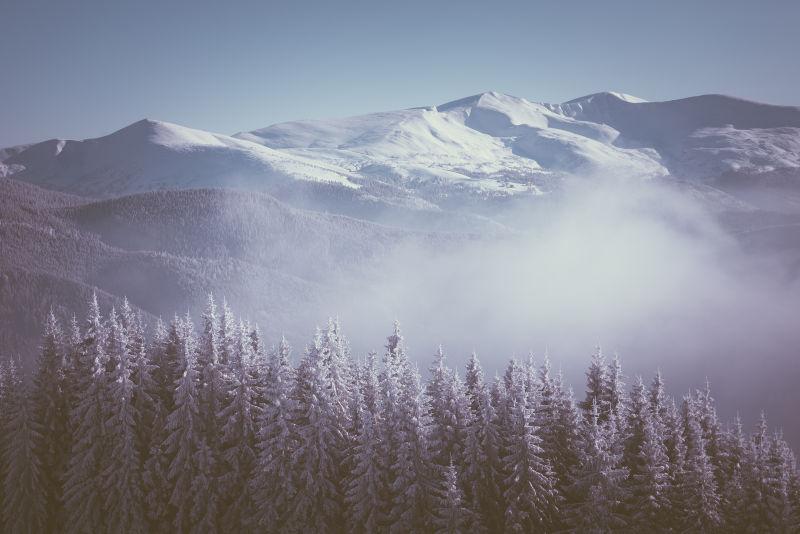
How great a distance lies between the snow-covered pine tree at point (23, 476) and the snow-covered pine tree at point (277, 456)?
57.7 feet

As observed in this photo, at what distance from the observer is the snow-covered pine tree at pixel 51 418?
44562 millimetres

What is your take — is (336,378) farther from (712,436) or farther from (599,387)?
(712,436)

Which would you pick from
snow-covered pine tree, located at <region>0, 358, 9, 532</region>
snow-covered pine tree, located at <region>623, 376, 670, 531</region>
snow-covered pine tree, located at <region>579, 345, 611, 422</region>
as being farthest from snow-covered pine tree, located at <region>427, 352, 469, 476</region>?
snow-covered pine tree, located at <region>0, 358, 9, 532</region>

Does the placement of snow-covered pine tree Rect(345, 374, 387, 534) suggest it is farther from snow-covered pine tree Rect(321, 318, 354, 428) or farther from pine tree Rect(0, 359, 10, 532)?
pine tree Rect(0, 359, 10, 532)

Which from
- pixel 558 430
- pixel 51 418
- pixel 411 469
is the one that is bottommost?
pixel 51 418

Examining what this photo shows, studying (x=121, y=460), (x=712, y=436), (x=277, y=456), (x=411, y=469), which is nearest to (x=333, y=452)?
(x=277, y=456)

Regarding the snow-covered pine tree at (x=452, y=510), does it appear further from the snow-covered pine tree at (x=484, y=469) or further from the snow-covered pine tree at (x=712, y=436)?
the snow-covered pine tree at (x=712, y=436)

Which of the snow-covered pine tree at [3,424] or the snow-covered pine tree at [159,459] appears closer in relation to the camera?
the snow-covered pine tree at [159,459]

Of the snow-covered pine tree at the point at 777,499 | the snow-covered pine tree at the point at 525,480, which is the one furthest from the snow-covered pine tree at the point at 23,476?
the snow-covered pine tree at the point at 777,499

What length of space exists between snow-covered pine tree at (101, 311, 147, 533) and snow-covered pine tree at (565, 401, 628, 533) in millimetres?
31309

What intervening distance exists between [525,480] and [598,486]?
15.6 feet

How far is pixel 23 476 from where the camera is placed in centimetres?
4300

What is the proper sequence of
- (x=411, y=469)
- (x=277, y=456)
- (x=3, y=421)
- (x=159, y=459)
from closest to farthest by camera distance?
(x=411, y=469) → (x=277, y=456) → (x=159, y=459) → (x=3, y=421)

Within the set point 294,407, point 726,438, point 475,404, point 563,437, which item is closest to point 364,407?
point 294,407
